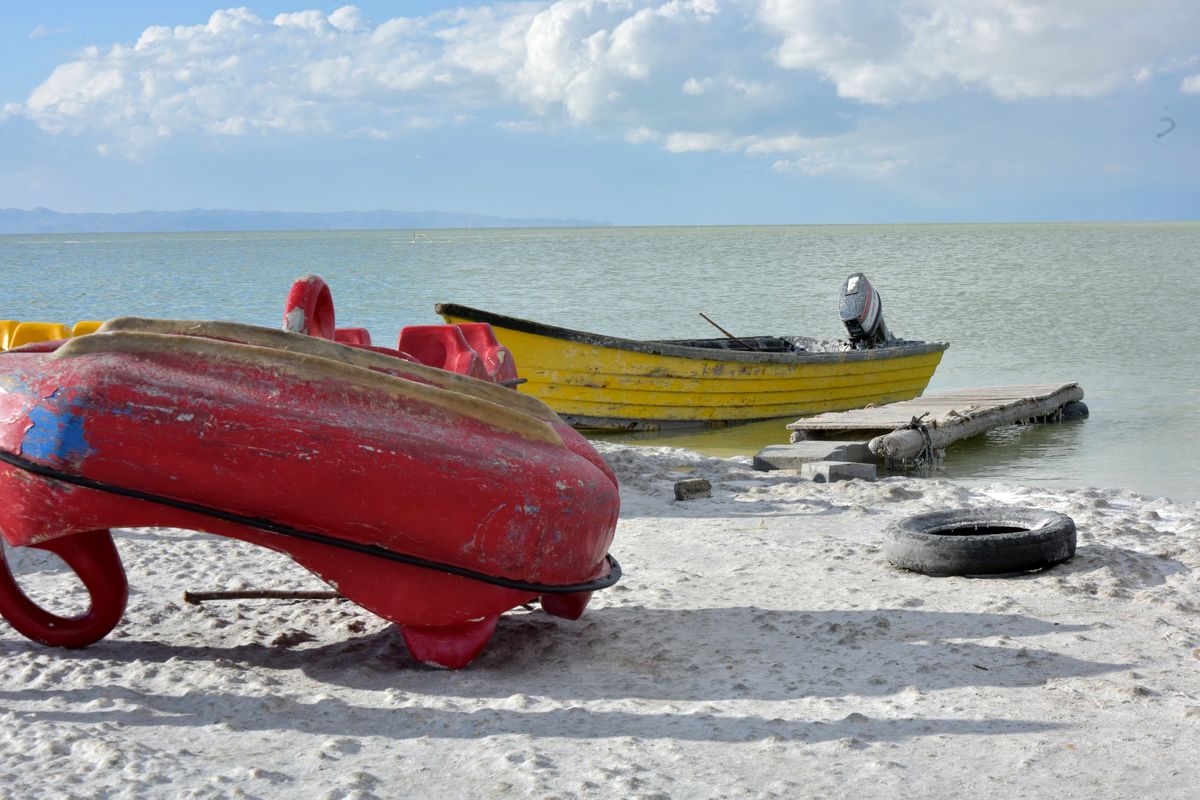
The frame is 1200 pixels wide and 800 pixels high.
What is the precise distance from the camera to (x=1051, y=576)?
5719mm

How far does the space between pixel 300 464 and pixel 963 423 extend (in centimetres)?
952

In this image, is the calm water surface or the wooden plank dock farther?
the calm water surface

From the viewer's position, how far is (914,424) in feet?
37.3

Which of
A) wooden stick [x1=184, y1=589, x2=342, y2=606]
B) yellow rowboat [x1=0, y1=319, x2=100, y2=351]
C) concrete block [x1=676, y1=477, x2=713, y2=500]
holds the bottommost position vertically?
concrete block [x1=676, y1=477, x2=713, y2=500]

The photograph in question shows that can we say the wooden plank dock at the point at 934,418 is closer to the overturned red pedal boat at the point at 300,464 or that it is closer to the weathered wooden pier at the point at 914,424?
the weathered wooden pier at the point at 914,424

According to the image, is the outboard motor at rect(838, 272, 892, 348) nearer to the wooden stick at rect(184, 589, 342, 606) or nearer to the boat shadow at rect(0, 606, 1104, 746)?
the boat shadow at rect(0, 606, 1104, 746)

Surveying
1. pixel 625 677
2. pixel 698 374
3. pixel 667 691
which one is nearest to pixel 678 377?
pixel 698 374

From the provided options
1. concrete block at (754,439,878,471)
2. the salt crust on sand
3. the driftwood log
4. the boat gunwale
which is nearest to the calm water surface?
the driftwood log

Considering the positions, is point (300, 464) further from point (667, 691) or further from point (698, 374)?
point (698, 374)

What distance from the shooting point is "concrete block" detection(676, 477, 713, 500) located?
812 centimetres

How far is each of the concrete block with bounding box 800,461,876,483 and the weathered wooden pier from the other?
16 mm

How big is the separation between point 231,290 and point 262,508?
44023mm

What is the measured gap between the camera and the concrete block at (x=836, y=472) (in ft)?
29.1

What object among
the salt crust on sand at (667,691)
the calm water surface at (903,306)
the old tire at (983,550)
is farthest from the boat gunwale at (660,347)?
the old tire at (983,550)
